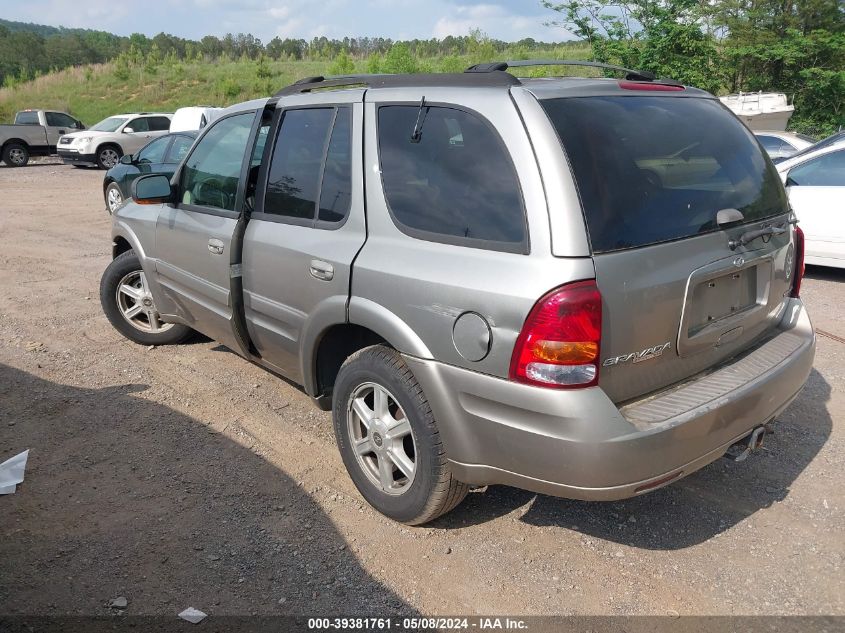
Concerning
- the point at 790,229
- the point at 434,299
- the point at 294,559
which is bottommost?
the point at 294,559

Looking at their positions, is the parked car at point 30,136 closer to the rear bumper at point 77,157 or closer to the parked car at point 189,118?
the rear bumper at point 77,157

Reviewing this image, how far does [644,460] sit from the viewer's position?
241cm

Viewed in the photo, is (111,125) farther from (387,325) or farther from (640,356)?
(640,356)

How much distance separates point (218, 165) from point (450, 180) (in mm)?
2066

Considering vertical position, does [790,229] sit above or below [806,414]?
above

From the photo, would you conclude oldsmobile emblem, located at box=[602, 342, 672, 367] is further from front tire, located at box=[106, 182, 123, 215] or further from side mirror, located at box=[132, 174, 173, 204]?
front tire, located at box=[106, 182, 123, 215]

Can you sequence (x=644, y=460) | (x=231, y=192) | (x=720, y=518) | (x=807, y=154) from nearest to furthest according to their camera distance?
(x=644, y=460), (x=720, y=518), (x=231, y=192), (x=807, y=154)

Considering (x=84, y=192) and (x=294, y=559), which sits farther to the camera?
(x=84, y=192)

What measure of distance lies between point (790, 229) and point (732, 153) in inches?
18.7

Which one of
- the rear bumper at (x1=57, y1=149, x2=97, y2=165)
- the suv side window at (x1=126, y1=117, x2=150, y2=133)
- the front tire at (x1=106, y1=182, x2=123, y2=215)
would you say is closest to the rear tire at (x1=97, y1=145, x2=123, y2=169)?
the rear bumper at (x1=57, y1=149, x2=97, y2=165)

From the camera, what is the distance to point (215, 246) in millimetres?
4012

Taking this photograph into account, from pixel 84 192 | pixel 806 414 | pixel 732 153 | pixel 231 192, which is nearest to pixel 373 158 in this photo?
pixel 231 192

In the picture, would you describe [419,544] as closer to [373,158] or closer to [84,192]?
[373,158]

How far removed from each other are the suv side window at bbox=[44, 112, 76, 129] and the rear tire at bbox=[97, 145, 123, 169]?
4.74 m
